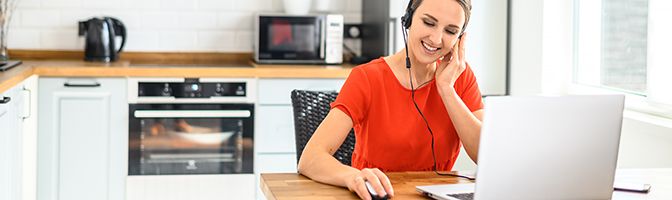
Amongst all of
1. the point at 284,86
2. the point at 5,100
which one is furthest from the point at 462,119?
the point at 284,86

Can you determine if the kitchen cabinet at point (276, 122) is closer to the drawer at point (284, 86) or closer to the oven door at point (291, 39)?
the drawer at point (284, 86)

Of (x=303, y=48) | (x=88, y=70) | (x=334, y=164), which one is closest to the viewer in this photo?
(x=334, y=164)

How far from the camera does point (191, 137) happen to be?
4633 millimetres

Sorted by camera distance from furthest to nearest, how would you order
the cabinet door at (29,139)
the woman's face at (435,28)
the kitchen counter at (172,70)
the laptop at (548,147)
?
the kitchen counter at (172,70) < the cabinet door at (29,139) < the woman's face at (435,28) < the laptop at (548,147)

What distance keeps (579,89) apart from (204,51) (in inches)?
78.9

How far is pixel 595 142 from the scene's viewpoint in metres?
1.87

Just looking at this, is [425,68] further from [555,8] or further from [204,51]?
[204,51]

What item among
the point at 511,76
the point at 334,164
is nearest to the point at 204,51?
the point at 511,76

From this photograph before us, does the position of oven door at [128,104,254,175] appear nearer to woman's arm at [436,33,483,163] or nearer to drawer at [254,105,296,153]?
drawer at [254,105,296,153]

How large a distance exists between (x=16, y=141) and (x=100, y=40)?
91 cm

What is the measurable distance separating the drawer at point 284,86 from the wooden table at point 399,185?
230 cm

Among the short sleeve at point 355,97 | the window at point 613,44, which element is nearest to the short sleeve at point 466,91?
the short sleeve at point 355,97

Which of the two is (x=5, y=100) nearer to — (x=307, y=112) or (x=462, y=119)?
(x=307, y=112)

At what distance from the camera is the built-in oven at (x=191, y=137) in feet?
14.9
